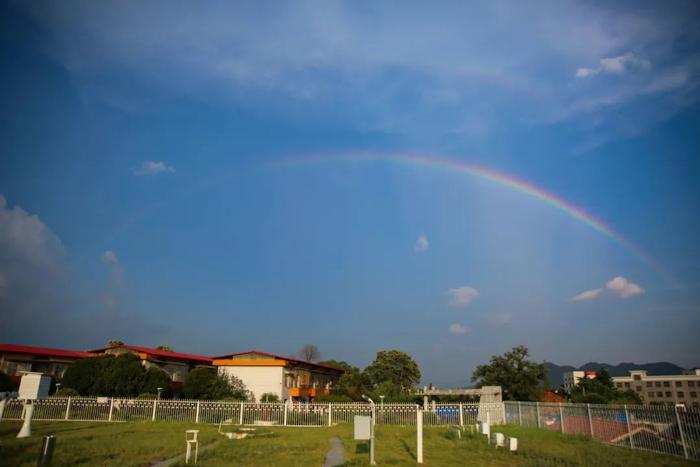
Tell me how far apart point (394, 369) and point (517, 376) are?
60.4 feet

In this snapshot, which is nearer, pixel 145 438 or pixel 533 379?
pixel 145 438

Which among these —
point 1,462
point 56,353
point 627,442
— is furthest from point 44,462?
point 56,353

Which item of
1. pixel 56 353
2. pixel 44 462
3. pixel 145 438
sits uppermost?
pixel 56 353

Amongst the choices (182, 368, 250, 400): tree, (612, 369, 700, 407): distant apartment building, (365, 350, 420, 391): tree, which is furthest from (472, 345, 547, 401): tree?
(612, 369, 700, 407): distant apartment building

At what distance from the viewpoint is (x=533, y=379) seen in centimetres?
5119

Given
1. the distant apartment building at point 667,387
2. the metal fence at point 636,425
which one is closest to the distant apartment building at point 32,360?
the metal fence at point 636,425

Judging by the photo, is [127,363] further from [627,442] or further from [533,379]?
[533,379]

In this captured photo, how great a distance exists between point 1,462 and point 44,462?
19.8 feet

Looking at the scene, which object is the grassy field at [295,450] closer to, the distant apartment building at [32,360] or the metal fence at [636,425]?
the metal fence at [636,425]

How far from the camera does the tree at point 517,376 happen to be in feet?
167

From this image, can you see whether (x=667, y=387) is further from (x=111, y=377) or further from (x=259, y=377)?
(x=111, y=377)

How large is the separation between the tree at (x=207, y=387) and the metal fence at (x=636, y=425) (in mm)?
26180

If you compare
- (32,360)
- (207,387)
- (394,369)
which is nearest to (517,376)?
(394,369)

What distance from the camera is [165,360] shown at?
146 feet
